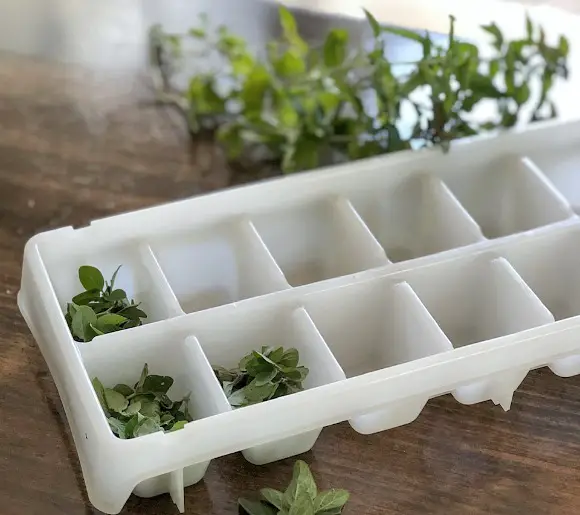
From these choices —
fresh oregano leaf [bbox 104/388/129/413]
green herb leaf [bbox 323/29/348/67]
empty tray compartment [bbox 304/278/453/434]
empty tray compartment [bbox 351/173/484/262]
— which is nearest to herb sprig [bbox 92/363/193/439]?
fresh oregano leaf [bbox 104/388/129/413]

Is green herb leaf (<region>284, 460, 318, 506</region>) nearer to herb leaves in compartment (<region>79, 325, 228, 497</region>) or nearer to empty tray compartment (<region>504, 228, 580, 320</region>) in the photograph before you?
herb leaves in compartment (<region>79, 325, 228, 497</region>)

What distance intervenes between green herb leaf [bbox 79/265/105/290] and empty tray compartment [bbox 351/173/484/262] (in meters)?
0.22

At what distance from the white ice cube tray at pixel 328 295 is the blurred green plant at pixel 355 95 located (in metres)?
0.04

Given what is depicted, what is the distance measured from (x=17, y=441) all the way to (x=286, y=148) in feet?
1.18

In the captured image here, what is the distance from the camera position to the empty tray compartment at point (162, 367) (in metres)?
0.60

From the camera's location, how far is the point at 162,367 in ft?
2.13

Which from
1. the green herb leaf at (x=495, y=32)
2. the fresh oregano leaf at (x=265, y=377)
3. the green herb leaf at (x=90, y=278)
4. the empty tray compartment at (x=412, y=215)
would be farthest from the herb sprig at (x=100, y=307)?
the green herb leaf at (x=495, y=32)

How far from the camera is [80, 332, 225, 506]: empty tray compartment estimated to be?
1.98 feet

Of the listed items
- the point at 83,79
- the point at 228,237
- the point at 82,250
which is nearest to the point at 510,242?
the point at 228,237

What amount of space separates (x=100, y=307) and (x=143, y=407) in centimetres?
10

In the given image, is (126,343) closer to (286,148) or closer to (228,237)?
(228,237)

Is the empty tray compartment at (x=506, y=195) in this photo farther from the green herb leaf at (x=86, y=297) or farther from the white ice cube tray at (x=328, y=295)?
the green herb leaf at (x=86, y=297)

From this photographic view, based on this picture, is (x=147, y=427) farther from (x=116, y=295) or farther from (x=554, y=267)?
(x=554, y=267)

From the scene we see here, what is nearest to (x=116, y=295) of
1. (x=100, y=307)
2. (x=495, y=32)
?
(x=100, y=307)
